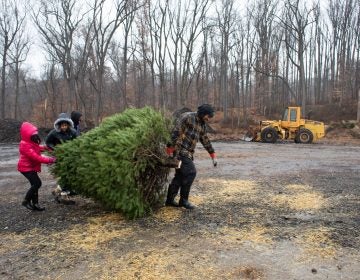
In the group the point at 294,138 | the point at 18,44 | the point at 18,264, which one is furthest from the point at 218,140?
the point at 18,44

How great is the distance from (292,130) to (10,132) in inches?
749

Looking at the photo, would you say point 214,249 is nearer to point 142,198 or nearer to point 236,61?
point 142,198

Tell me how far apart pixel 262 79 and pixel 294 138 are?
19.8m

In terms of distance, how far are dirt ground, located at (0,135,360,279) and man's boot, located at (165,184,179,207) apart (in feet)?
0.48

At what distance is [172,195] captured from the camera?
6.46m

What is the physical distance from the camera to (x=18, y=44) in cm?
3856

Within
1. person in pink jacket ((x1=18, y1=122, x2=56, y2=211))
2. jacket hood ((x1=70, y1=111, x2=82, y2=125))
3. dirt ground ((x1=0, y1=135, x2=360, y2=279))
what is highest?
jacket hood ((x1=70, y1=111, x2=82, y2=125))

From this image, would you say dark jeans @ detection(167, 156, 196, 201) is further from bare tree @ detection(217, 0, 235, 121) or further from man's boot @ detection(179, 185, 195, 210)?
bare tree @ detection(217, 0, 235, 121)

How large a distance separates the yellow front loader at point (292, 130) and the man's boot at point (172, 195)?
651 inches

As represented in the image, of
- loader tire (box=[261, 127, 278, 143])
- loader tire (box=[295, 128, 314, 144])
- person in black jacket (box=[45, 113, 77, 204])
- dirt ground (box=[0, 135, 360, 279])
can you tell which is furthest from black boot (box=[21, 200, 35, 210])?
loader tire (box=[295, 128, 314, 144])

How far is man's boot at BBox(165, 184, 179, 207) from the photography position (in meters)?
6.43

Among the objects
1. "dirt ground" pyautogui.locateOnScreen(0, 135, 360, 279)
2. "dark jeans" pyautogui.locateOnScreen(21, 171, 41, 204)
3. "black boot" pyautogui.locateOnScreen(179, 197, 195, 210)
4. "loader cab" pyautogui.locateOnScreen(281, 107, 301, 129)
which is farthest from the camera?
"loader cab" pyautogui.locateOnScreen(281, 107, 301, 129)

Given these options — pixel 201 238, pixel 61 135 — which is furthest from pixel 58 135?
pixel 201 238

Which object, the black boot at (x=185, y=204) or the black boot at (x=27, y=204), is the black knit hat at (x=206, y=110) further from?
the black boot at (x=27, y=204)
